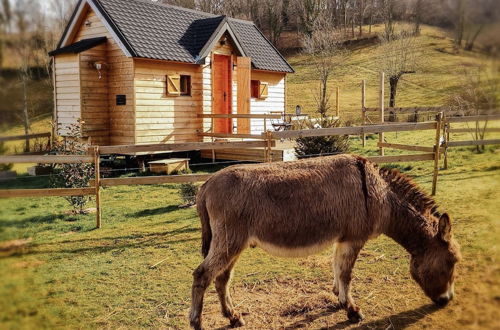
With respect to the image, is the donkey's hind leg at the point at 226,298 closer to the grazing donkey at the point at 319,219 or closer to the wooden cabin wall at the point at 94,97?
the grazing donkey at the point at 319,219

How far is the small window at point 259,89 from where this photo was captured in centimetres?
1917

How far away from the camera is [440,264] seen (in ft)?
12.8

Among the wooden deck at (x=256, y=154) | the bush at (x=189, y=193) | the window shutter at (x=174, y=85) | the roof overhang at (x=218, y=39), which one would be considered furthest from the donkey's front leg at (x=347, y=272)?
the roof overhang at (x=218, y=39)

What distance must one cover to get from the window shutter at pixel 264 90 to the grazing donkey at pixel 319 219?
15.0m

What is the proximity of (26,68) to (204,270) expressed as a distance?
11.8 feet

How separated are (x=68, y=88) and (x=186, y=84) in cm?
414

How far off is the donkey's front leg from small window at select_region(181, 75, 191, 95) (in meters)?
12.6

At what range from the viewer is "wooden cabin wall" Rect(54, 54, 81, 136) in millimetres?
14562

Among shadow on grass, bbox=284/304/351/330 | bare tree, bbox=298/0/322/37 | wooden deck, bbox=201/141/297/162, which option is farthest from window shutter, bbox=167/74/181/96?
bare tree, bbox=298/0/322/37

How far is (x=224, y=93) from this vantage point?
58.1ft

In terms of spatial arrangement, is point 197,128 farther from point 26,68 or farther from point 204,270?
point 26,68

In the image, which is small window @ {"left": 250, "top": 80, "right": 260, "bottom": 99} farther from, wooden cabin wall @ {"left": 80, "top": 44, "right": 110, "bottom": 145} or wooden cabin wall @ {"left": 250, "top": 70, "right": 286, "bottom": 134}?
wooden cabin wall @ {"left": 80, "top": 44, "right": 110, "bottom": 145}

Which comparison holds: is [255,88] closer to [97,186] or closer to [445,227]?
[97,186]

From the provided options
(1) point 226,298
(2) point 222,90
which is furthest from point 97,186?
(2) point 222,90
